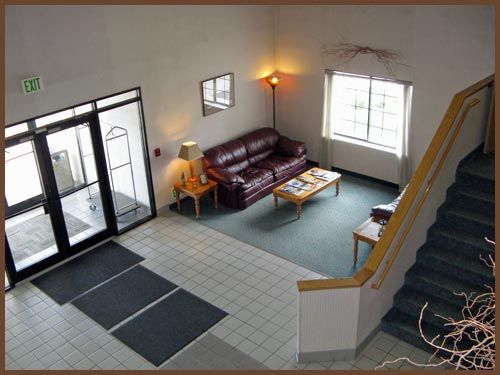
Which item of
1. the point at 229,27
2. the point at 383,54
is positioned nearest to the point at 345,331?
the point at 383,54

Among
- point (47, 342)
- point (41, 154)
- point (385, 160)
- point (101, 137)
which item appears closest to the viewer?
point (47, 342)

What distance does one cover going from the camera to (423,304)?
22.0 feet

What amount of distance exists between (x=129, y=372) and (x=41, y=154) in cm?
342

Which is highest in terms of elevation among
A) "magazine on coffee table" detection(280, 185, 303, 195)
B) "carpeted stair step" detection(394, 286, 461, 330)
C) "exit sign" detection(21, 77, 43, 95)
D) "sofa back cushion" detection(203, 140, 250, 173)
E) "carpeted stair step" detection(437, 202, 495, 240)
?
"exit sign" detection(21, 77, 43, 95)

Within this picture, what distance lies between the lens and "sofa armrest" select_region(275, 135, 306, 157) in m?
11.2

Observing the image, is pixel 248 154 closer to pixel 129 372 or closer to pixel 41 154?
pixel 41 154

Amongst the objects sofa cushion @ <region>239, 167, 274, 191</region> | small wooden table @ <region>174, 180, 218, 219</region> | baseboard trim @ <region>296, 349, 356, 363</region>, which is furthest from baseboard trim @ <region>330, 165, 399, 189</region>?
baseboard trim @ <region>296, 349, 356, 363</region>

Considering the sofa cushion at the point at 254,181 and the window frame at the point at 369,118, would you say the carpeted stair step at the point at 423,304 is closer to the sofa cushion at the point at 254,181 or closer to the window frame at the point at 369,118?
the sofa cushion at the point at 254,181

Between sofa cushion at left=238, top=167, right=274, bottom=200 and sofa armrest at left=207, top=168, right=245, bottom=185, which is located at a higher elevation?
sofa armrest at left=207, top=168, right=245, bottom=185

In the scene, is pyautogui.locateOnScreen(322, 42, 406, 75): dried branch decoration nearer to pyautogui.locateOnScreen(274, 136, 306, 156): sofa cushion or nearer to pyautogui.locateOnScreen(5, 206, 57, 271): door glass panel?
pyautogui.locateOnScreen(274, 136, 306, 156): sofa cushion

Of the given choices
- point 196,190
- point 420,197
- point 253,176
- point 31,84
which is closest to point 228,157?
point 253,176

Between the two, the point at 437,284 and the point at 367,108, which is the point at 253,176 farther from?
the point at 437,284

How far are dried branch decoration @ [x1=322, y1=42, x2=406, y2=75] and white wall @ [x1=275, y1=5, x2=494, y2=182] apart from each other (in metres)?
0.08

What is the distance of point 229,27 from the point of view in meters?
10.3
